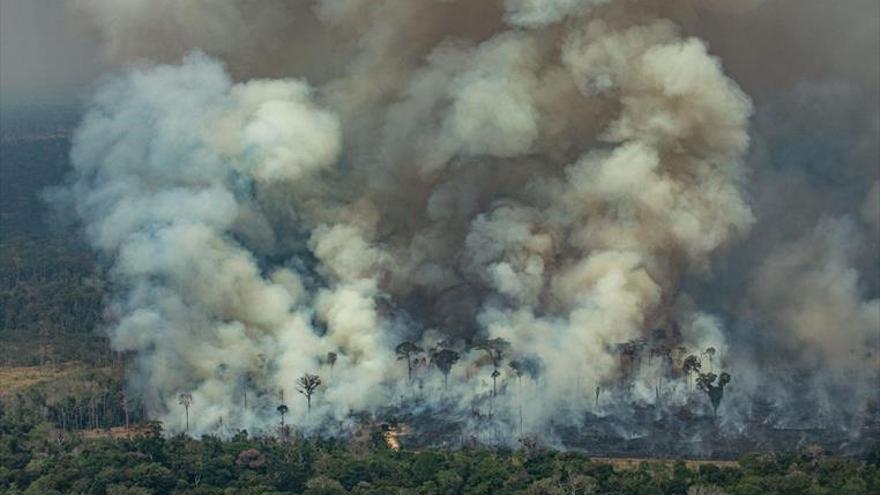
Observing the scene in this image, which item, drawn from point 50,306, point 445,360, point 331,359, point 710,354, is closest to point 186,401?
point 331,359

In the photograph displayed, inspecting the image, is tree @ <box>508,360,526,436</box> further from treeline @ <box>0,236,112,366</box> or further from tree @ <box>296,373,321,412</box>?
treeline @ <box>0,236,112,366</box>

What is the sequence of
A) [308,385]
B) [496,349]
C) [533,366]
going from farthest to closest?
1. [496,349]
2. [533,366]
3. [308,385]

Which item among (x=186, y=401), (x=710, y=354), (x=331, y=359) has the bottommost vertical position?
(x=186, y=401)

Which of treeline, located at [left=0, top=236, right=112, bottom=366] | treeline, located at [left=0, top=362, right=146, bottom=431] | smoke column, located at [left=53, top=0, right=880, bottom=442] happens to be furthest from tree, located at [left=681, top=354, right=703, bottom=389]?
treeline, located at [left=0, top=236, right=112, bottom=366]

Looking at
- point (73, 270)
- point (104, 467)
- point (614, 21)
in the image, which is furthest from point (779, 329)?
point (73, 270)

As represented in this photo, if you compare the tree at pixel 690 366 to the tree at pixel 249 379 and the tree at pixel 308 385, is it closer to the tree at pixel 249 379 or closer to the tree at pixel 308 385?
the tree at pixel 308 385

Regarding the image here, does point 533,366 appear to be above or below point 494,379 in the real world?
above

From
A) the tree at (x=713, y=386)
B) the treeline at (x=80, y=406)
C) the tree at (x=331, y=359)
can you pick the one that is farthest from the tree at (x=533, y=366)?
the treeline at (x=80, y=406)

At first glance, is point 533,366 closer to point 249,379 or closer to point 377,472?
point 377,472
